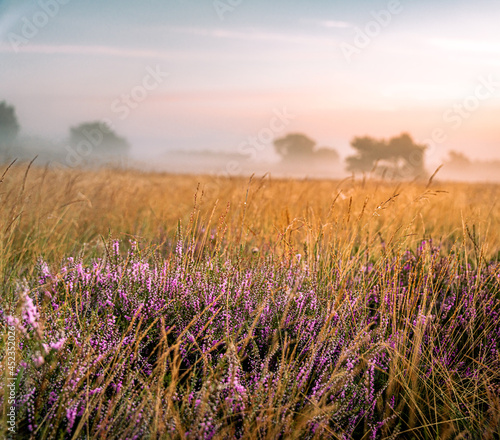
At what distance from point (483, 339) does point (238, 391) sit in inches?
65.2

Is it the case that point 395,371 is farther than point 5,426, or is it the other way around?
point 395,371

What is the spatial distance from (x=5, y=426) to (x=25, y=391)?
24 cm

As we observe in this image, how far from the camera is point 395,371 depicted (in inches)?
86.1

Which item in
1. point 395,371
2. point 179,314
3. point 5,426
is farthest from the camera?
point 179,314

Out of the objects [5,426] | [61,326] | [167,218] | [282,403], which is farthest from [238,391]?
[167,218]

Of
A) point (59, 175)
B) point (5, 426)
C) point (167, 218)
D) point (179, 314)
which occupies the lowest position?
point (5, 426)

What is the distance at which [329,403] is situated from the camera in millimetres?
2004

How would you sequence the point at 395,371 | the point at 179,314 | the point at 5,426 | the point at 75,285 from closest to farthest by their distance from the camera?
the point at 5,426 → the point at 395,371 → the point at 179,314 → the point at 75,285

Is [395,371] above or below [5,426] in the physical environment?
above

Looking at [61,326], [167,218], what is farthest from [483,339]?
[167,218]

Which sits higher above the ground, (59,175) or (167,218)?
(59,175)

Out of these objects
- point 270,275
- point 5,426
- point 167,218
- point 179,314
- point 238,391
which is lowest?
point 5,426

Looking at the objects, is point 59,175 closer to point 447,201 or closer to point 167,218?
point 167,218

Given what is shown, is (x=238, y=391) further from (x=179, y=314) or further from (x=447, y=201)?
(x=447, y=201)
